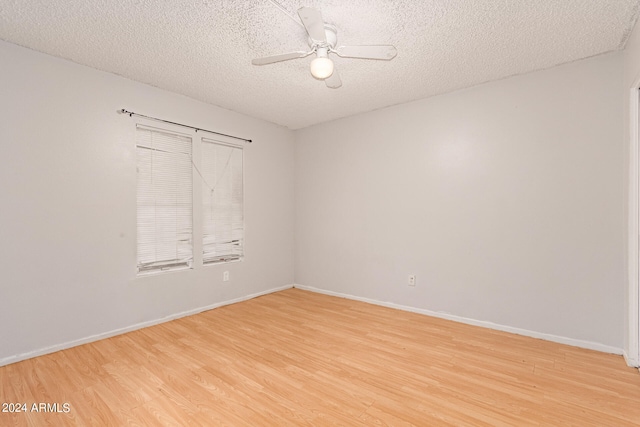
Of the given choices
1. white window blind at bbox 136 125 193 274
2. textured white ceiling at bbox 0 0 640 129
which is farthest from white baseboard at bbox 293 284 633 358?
textured white ceiling at bbox 0 0 640 129

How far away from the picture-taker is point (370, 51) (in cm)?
208

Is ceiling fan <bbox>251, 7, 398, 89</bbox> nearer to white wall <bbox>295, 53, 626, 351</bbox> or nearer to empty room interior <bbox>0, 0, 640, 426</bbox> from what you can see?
empty room interior <bbox>0, 0, 640, 426</bbox>

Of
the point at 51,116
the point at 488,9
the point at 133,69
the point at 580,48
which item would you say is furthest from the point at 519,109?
the point at 51,116

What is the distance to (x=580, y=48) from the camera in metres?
2.51

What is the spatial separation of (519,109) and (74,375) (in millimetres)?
4360

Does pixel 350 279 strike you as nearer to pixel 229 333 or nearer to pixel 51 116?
pixel 229 333

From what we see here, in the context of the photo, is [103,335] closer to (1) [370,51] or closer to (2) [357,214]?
(2) [357,214]

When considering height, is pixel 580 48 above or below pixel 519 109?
above

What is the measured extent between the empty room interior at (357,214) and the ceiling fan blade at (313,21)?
1 centimetres

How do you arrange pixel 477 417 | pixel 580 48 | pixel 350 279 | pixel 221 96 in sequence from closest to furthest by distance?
1. pixel 477 417
2. pixel 580 48
3. pixel 221 96
4. pixel 350 279

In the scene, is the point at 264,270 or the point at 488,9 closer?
the point at 488,9

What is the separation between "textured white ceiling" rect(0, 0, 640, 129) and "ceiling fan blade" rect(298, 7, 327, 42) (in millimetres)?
228

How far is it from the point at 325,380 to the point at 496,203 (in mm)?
2368

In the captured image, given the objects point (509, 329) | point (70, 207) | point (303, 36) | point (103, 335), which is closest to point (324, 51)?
point (303, 36)
